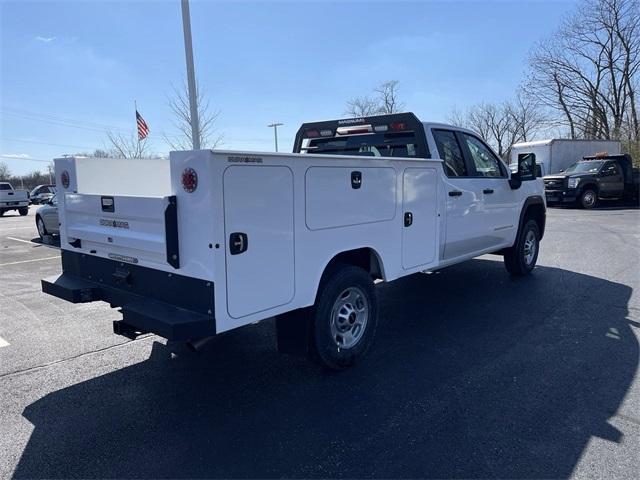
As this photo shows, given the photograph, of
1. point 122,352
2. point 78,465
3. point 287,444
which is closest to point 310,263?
point 287,444

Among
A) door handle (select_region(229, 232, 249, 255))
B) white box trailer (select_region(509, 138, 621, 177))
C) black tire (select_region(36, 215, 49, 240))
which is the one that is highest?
white box trailer (select_region(509, 138, 621, 177))

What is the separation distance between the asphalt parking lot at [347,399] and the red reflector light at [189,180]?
1593 millimetres

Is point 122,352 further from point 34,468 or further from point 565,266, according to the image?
point 565,266

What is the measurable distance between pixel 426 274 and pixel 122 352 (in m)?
4.78

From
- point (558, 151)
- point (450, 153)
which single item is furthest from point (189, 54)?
point (558, 151)

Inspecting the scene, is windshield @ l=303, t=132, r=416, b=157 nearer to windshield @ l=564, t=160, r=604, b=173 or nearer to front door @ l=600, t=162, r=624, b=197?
windshield @ l=564, t=160, r=604, b=173

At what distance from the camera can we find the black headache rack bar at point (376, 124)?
16.6 ft

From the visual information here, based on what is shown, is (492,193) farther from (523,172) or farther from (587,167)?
(587,167)

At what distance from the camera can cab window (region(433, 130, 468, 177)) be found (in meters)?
5.27

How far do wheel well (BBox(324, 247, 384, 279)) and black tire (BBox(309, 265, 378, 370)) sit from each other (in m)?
0.14

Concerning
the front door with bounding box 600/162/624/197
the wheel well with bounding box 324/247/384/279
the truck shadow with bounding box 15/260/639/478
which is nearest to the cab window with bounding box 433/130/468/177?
the wheel well with bounding box 324/247/384/279

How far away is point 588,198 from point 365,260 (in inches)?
765

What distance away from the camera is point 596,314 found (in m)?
5.43

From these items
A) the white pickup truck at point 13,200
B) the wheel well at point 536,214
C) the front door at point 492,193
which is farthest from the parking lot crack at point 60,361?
the white pickup truck at point 13,200
